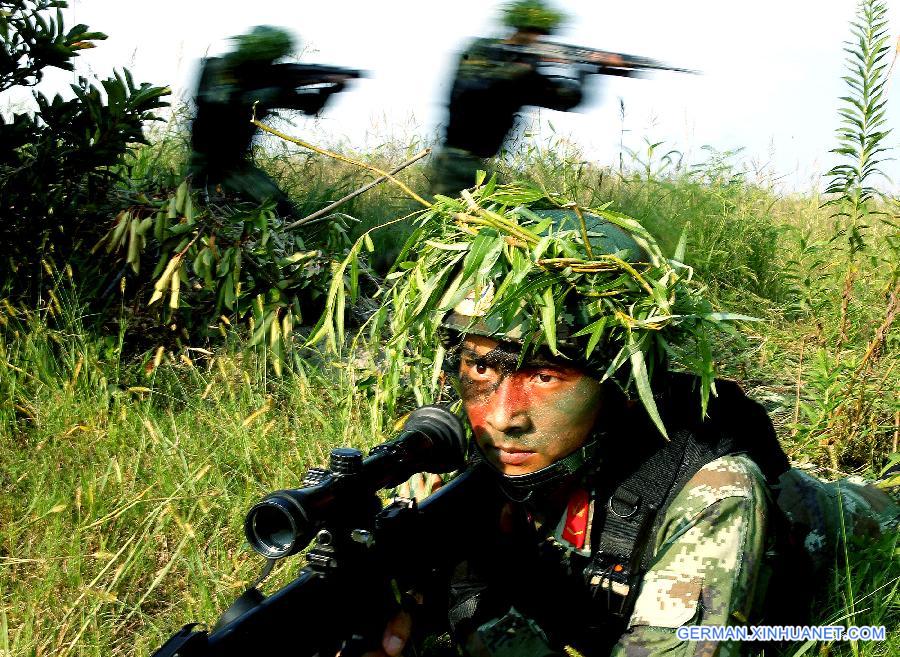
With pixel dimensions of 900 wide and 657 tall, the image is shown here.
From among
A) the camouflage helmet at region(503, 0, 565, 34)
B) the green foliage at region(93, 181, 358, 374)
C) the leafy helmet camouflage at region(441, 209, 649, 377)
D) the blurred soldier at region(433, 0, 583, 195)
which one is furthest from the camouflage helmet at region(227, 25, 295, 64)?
the leafy helmet camouflage at region(441, 209, 649, 377)

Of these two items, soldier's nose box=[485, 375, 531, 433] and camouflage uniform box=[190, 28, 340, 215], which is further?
camouflage uniform box=[190, 28, 340, 215]

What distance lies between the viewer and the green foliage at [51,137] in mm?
4414

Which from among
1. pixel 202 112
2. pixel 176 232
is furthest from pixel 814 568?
pixel 202 112

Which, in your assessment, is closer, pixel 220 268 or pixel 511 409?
pixel 511 409

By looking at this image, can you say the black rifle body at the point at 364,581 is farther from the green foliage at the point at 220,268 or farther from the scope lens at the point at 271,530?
the green foliage at the point at 220,268

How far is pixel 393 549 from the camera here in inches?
87.5

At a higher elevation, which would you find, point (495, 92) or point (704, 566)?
point (495, 92)

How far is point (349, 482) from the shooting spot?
1.99 meters

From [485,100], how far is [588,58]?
0.61 metres

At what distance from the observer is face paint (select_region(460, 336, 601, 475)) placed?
2537mm

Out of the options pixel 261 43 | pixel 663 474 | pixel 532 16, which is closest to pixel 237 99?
pixel 261 43

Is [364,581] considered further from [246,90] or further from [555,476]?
[246,90]

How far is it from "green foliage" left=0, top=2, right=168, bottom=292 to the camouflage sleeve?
342 cm

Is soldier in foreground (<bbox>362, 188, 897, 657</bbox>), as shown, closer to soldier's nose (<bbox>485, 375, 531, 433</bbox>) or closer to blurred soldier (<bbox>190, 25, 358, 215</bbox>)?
soldier's nose (<bbox>485, 375, 531, 433</bbox>)
